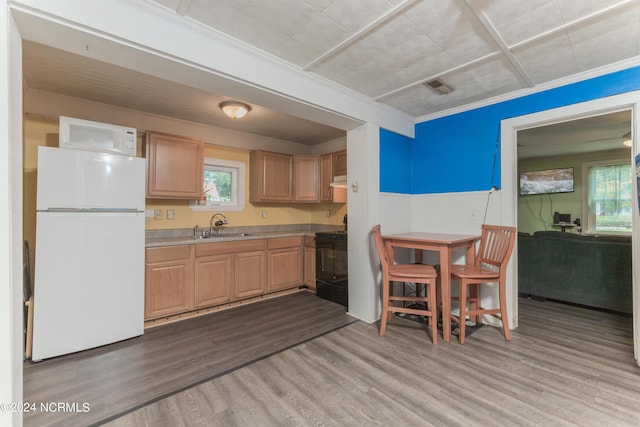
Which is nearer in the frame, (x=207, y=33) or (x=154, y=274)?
(x=207, y=33)

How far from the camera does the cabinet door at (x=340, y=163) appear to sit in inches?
156

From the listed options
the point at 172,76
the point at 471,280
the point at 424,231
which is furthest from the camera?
the point at 424,231

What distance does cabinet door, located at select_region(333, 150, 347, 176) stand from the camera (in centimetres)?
397

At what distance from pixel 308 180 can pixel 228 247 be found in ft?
5.33

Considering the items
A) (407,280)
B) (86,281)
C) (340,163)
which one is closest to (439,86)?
(340,163)

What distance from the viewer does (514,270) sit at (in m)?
2.79

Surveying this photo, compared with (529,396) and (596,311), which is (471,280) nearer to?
(529,396)

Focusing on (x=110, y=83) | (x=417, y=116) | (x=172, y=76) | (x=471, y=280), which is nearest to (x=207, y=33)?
(x=172, y=76)

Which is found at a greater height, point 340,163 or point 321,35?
point 321,35

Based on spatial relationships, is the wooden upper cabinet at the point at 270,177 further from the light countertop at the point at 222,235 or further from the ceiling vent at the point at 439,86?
the ceiling vent at the point at 439,86

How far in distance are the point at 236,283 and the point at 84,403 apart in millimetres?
1826

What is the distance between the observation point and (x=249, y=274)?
3.61m

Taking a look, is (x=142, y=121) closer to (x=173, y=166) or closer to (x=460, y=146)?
(x=173, y=166)

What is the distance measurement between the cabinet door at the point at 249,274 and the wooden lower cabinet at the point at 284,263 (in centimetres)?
10
